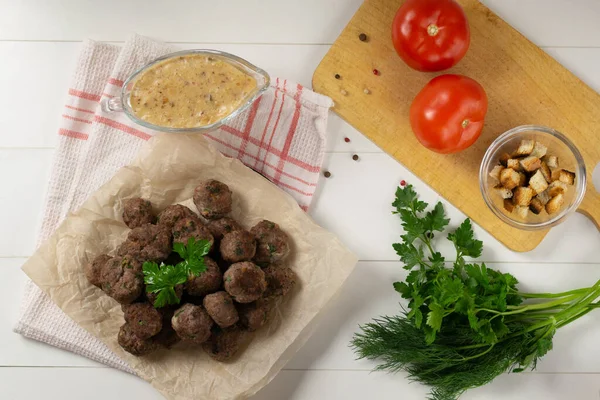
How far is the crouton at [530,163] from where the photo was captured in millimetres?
2713

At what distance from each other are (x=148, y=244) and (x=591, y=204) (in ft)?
6.48

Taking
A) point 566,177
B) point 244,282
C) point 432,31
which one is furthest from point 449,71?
point 244,282

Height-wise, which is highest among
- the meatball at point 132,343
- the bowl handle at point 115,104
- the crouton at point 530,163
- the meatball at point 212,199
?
the crouton at point 530,163

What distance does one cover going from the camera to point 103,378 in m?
2.83

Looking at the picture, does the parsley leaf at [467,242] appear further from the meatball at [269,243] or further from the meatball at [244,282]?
the meatball at [244,282]

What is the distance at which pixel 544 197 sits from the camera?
2779 mm

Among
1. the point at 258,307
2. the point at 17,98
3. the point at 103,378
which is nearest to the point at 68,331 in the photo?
the point at 103,378

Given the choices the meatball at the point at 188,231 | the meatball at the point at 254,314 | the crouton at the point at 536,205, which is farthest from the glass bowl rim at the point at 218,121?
the crouton at the point at 536,205

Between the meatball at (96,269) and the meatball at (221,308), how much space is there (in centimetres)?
45

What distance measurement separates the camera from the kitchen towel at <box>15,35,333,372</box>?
277cm

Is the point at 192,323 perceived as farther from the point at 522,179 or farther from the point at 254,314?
the point at 522,179

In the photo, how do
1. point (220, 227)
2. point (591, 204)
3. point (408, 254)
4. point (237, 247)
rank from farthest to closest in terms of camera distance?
1. point (591, 204)
2. point (408, 254)
3. point (220, 227)
4. point (237, 247)

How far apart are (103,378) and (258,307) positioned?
0.85 meters

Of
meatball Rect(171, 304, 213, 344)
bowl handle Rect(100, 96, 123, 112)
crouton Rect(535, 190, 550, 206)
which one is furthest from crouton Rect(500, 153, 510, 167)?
bowl handle Rect(100, 96, 123, 112)
